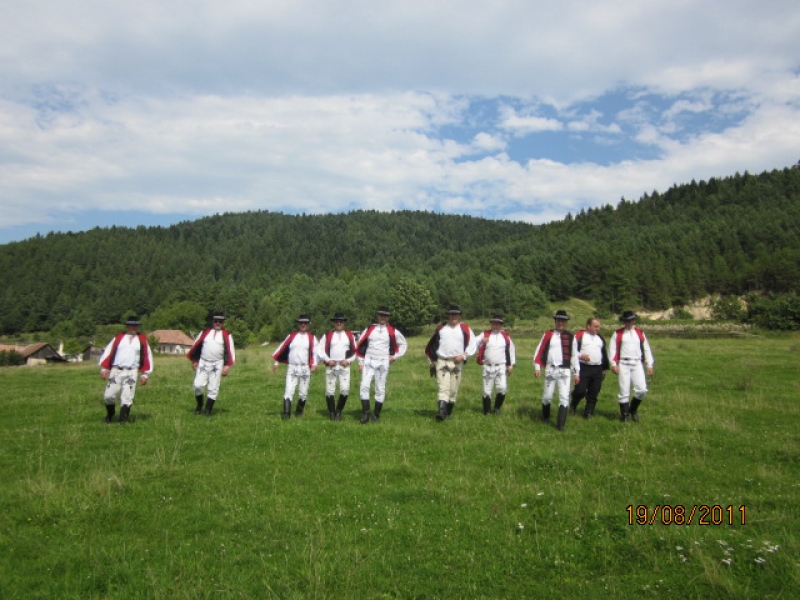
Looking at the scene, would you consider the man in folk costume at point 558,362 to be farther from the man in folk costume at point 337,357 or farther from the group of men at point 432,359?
the man in folk costume at point 337,357

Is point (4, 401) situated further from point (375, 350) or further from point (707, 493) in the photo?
point (707, 493)

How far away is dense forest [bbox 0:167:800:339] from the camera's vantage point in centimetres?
11069

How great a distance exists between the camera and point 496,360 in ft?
43.6

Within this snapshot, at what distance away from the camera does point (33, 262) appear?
18300 cm

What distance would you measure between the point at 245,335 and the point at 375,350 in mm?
106154

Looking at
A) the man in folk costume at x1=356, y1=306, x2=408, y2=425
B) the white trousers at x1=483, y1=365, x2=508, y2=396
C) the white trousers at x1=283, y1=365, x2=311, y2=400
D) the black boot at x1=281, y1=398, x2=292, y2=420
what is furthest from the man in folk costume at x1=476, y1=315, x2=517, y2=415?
the black boot at x1=281, y1=398, x2=292, y2=420

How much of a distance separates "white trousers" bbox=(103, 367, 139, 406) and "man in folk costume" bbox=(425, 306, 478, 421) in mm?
7191

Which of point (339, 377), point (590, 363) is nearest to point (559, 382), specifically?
point (590, 363)

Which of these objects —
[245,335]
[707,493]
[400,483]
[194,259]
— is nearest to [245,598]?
[400,483]

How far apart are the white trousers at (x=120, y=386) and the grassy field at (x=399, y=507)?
0.64m

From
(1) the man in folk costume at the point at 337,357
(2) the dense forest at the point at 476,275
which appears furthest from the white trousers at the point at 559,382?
(2) the dense forest at the point at 476,275

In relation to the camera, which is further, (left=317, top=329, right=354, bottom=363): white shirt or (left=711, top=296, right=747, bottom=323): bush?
(left=711, top=296, right=747, bottom=323): bush

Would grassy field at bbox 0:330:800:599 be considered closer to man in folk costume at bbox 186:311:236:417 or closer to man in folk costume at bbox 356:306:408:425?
man in folk costume at bbox 356:306:408:425

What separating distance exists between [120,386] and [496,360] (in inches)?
360
